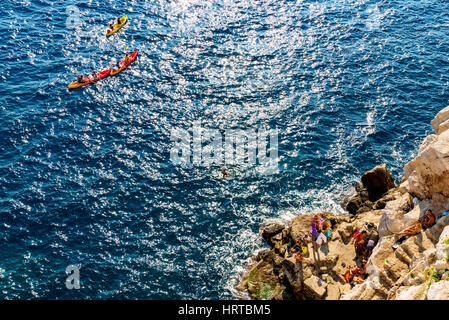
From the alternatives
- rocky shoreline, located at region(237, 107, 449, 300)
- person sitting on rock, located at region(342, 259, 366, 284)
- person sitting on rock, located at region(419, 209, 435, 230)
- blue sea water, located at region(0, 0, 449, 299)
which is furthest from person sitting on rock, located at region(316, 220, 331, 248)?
person sitting on rock, located at region(419, 209, 435, 230)

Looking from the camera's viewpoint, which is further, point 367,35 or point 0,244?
point 367,35

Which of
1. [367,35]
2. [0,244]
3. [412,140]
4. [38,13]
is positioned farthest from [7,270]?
[367,35]

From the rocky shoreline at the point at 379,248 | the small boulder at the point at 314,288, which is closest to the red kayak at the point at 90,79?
the rocky shoreline at the point at 379,248

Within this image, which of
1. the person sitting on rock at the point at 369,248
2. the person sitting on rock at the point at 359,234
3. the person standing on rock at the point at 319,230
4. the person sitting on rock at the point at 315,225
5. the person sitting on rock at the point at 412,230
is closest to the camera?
the person sitting on rock at the point at 412,230

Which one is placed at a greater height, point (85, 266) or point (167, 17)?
point (167, 17)

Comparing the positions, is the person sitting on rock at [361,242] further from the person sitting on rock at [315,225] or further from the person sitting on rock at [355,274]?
the person sitting on rock at [315,225]
